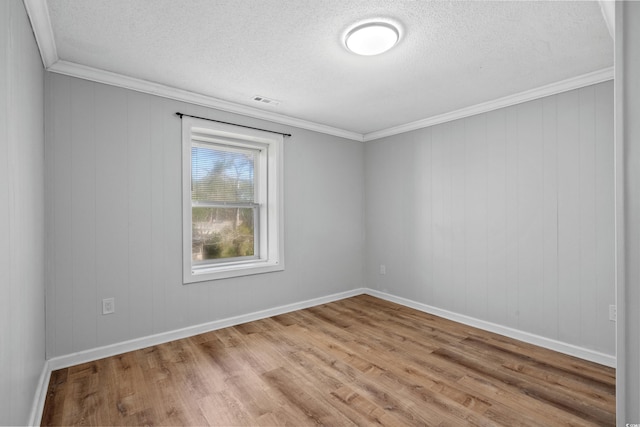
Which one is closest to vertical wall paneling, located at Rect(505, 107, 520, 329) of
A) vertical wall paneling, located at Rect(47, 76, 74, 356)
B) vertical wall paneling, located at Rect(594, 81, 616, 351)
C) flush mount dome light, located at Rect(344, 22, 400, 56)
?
vertical wall paneling, located at Rect(594, 81, 616, 351)

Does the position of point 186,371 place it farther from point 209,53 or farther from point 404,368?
point 209,53

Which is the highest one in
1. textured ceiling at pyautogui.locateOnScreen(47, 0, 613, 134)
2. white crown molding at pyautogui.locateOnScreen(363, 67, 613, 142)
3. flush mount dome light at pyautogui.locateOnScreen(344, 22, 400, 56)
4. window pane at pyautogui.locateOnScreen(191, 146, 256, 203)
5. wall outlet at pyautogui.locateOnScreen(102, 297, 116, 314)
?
textured ceiling at pyautogui.locateOnScreen(47, 0, 613, 134)

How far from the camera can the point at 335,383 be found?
89.4 inches

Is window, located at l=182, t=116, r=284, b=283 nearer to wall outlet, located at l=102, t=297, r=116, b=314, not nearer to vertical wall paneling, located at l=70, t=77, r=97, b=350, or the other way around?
wall outlet, located at l=102, t=297, r=116, b=314

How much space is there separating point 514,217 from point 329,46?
2428 mm

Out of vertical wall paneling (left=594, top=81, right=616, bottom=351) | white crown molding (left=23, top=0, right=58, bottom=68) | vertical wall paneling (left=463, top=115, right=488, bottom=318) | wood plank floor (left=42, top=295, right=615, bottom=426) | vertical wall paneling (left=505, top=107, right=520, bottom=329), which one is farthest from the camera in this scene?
vertical wall paneling (left=463, top=115, right=488, bottom=318)

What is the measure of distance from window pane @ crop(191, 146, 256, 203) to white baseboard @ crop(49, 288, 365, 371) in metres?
1.35

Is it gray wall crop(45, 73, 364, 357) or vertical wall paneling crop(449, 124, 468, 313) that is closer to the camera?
gray wall crop(45, 73, 364, 357)

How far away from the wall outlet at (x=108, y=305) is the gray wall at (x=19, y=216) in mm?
507

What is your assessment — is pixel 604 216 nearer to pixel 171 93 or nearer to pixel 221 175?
pixel 221 175

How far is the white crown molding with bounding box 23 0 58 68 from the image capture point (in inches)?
69.2

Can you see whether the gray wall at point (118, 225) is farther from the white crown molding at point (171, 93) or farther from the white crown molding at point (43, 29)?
the white crown molding at point (43, 29)

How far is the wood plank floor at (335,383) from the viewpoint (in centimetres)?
191

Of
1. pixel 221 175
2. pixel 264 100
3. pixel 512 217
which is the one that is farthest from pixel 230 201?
pixel 512 217
